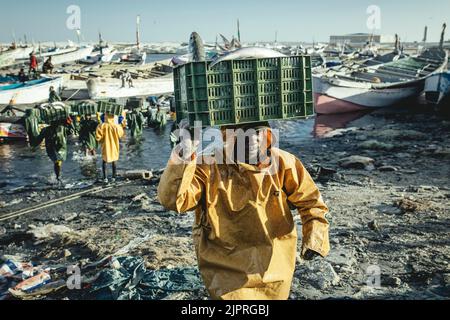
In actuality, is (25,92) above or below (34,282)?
above

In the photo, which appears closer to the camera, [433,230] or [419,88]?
[433,230]

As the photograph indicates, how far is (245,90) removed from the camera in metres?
2.77

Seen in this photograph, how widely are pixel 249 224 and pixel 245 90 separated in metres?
0.97

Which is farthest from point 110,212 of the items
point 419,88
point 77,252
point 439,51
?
point 439,51

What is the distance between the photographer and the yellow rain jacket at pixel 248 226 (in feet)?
8.02

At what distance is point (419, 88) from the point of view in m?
20.5

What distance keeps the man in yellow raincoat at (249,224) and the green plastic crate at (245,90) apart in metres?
0.31

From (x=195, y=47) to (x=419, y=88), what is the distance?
20811mm

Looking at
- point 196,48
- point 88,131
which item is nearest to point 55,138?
point 88,131

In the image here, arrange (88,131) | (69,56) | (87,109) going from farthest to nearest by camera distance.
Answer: (69,56), (87,109), (88,131)

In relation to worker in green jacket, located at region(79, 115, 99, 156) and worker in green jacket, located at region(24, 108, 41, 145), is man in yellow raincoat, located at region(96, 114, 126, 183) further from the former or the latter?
worker in green jacket, located at region(24, 108, 41, 145)

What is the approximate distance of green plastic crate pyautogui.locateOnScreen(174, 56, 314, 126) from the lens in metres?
2.68

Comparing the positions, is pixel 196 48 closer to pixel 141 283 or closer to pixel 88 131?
pixel 141 283
